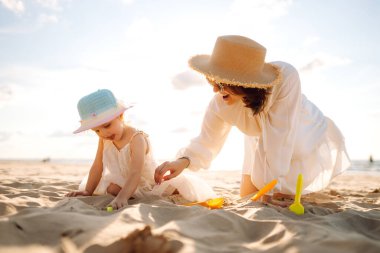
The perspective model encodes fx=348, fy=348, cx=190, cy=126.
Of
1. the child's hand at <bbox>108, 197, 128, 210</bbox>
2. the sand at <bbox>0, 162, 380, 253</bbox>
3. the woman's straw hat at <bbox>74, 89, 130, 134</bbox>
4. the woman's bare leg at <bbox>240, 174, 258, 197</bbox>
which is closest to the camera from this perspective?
the sand at <bbox>0, 162, 380, 253</bbox>

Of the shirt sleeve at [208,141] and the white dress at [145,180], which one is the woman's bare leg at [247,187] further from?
the shirt sleeve at [208,141]

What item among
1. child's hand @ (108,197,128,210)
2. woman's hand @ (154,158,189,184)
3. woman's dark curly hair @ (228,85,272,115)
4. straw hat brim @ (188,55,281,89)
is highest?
straw hat brim @ (188,55,281,89)

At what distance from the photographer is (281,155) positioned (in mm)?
3068

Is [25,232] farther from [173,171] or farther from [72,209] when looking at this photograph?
[173,171]

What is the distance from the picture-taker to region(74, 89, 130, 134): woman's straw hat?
304 centimetres

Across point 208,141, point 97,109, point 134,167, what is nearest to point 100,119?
point 97,109

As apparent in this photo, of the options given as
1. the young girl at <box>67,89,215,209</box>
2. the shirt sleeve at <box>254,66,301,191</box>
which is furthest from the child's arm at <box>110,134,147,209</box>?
the shirt sleeve at <box>254,66,301,191</box>

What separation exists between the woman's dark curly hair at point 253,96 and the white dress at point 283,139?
85mm

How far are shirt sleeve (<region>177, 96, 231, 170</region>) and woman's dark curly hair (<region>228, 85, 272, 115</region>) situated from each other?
0.45 meters

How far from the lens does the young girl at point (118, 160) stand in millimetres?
3076

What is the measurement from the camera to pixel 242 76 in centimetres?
270

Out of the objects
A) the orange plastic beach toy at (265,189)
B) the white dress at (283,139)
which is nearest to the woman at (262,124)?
the white dress at (283,139)

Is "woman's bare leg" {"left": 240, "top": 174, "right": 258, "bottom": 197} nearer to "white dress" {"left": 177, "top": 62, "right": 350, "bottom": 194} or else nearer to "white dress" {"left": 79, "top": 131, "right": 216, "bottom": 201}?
"white dress" {"left": 177, "top": 62, "right": 350, "bottom": 194}

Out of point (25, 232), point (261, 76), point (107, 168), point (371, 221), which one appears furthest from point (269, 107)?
point (25, 232)
